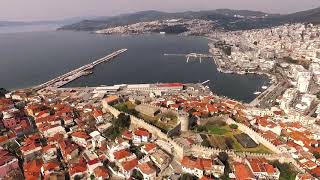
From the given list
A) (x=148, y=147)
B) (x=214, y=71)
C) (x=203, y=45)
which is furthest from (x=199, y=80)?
(x=203, y=45)

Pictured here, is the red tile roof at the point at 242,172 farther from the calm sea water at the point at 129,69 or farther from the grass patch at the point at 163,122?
the calm sea water at the point at 129,69

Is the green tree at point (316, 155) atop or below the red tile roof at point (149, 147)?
below

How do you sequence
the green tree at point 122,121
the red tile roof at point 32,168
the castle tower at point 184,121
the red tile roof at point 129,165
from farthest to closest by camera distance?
the green tree at point 122,121 → the castle tower at point 184,121 → the red tile roof at point 32,168 → the red tile roof at point 129,165

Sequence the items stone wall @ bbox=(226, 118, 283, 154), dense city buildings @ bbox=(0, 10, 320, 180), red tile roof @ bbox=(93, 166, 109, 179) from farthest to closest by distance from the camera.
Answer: stone wall @ bbox=(226, 118, 283, 154), dense city buildings @ bbox=(0, 10, 320, 180), red tile roof @ bbox=(93, 166, 109, 179)

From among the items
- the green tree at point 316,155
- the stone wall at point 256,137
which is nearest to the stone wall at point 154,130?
the stone wall at point 256,137

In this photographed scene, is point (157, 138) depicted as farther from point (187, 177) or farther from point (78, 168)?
point (78, 168)

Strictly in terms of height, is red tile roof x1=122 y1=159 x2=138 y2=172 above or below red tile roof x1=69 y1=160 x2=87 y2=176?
above

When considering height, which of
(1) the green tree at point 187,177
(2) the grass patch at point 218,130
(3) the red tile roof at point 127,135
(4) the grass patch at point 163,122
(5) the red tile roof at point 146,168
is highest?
(4) the grass patch at point 163,122

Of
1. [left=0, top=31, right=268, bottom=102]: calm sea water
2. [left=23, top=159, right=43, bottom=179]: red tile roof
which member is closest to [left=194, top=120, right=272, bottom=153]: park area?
[left=23, top=159, right=43, bottom=179]: red tile roof

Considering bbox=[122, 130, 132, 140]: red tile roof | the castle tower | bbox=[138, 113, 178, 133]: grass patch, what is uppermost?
the castle tower

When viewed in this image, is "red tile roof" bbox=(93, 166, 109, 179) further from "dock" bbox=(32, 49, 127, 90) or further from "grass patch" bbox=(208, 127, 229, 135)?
"dock" bbox=(32, 49, 127, 90)
